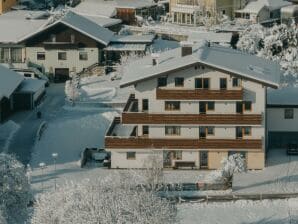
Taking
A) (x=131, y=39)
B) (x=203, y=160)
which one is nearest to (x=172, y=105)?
(x=203, y=160)

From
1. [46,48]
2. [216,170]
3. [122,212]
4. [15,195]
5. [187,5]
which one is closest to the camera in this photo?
[122,212]

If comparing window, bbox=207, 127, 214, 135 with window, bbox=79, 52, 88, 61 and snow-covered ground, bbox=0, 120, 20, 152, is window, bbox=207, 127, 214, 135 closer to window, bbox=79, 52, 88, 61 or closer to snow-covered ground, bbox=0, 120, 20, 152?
snow-covered ground, bbox=0, 120, 20, 152

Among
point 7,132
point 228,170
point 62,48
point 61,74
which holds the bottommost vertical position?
point 228,170

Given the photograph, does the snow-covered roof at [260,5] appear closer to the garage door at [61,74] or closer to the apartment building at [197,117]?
the garage door at [61,74]

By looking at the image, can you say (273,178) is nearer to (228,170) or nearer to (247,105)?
(228,170)

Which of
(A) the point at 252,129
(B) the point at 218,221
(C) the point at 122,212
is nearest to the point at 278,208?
(B) the point at 218,221

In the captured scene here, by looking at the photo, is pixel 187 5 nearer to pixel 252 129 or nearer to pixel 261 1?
pixel 261 1

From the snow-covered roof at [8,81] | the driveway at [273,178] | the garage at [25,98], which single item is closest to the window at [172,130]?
the driveway at [273,178]
